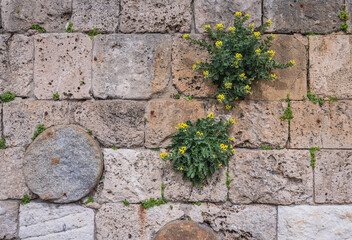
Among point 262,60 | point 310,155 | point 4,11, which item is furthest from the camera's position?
point 4,11

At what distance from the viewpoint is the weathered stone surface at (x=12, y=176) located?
9.68 feet

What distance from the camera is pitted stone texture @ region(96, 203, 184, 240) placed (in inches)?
114

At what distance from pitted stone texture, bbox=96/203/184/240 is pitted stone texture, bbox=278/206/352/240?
106 cm

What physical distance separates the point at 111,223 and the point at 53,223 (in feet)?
1.96

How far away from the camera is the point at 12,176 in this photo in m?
2.96

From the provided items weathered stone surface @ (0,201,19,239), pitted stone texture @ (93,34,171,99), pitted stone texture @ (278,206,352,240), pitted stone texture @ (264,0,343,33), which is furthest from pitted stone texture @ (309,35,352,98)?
weathered stone surface @ (0,201,19,239)

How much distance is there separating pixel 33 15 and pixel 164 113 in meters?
1.80

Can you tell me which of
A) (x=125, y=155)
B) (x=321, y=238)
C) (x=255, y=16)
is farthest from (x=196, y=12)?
(x=321, y=238)

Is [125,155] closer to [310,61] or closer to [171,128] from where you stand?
[171,128]

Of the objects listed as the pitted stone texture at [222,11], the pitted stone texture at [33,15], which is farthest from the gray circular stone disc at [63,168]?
the pitted stone texture at [222,11]

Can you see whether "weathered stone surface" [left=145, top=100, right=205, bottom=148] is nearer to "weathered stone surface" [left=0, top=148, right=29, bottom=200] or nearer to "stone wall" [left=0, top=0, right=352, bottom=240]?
"stone wall" [left=0, top=0, right=352, bottom=240]

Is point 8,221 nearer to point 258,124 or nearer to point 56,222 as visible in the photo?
point 56,222

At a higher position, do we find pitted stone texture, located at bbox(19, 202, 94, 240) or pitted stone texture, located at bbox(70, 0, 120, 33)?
pitted stone texture, located at bbox(70, 0, 120, 33)

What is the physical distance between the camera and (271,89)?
2980mm
